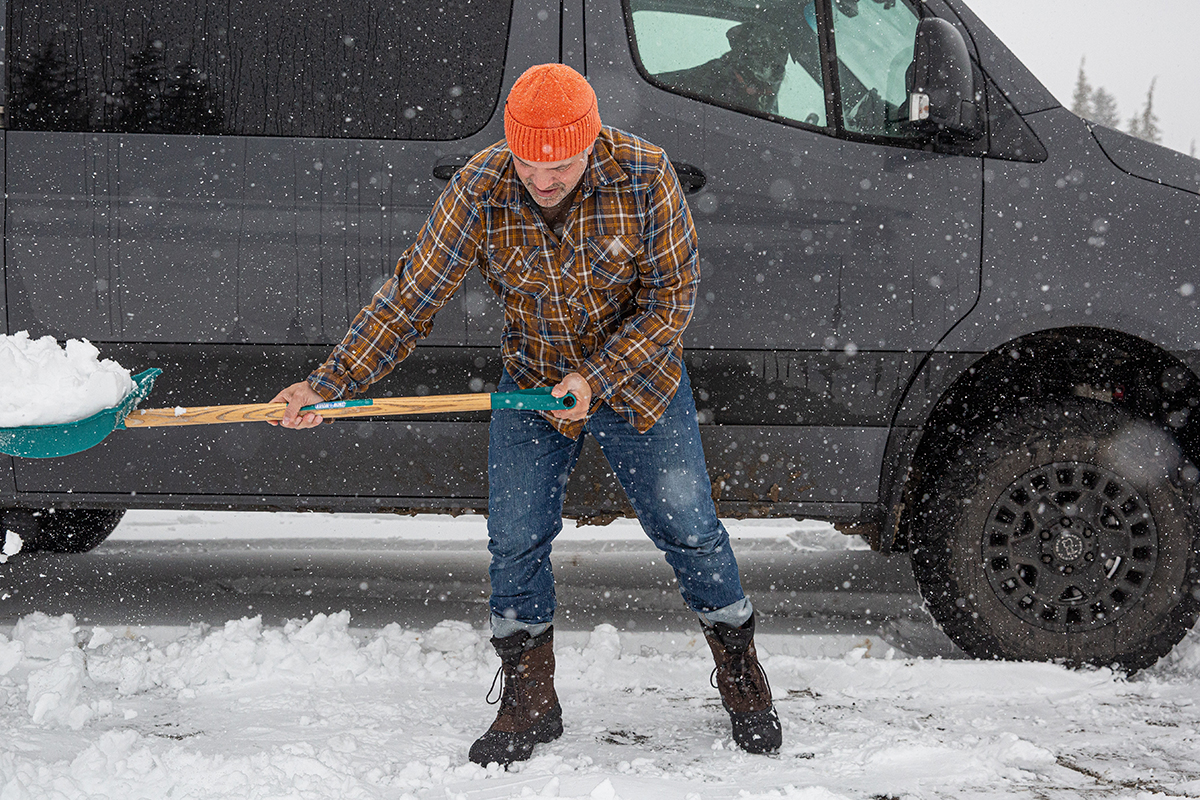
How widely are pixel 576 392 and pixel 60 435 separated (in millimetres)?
1227

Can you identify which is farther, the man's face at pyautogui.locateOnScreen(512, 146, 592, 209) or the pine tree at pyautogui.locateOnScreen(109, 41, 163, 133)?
the pine tree at pyautogui.locateOnScreen(109, 41, 163, 133)

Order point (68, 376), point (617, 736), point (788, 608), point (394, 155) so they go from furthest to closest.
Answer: point (788, 608)
point (394, 155)
point (617, 736)
point (68, 376)

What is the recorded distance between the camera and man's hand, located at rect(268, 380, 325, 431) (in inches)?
85.3

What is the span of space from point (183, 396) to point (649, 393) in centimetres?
157

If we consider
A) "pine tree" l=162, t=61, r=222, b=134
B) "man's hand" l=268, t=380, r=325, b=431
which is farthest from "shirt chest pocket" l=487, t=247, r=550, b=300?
"pine tree" l=162, t=61, r=222, b=134

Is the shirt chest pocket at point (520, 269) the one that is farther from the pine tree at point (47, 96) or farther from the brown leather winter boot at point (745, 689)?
the pine tree at point (47, 96)

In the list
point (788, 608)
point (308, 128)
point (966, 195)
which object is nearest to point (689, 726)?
point (788, 608)

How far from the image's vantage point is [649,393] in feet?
7.42

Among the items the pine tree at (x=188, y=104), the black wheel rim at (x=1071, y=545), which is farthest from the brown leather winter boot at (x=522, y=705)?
the pine tree at (x=188, y=104)

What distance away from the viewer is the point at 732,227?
2.89 meters

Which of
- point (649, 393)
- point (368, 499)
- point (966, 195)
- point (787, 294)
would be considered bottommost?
point (368, 499)

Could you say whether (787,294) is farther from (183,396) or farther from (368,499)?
(183,396)

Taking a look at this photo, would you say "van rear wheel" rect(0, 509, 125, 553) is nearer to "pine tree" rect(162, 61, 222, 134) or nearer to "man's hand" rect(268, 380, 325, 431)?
"pine tree" rect(162, 61, 222, 134)

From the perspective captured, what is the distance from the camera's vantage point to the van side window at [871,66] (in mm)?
2914
